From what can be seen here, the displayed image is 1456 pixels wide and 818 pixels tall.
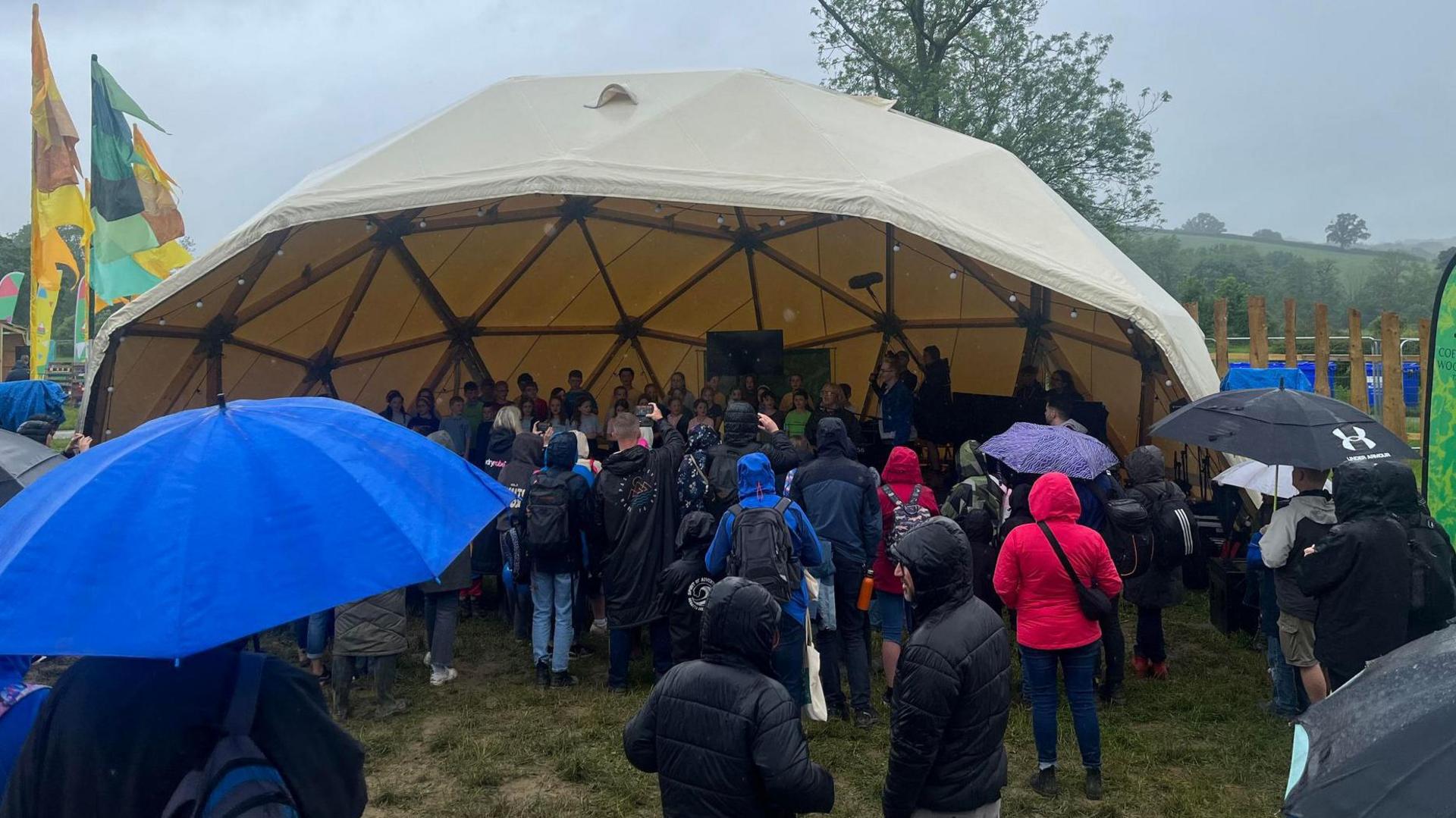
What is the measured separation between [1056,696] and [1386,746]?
3.47m

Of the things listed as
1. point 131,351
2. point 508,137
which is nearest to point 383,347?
point 131,351

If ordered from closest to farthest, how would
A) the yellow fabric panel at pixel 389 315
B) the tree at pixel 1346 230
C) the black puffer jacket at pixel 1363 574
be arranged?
the black puffer jacket at pixel 1363 574
the yellow fabric panel at pixel 389 315
the tree at pixel 1346 230

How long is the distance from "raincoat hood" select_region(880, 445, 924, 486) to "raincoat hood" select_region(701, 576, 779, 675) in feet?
10.6

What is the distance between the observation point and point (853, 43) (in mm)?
25938

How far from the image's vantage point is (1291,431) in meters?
5.67

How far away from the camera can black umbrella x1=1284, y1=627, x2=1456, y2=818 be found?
5.05ft

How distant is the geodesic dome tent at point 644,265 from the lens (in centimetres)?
848

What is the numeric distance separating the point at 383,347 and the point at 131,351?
408 centimetres

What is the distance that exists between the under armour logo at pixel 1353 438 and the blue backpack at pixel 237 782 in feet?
18.1

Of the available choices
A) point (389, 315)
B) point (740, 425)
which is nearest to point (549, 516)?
point (740, 425)

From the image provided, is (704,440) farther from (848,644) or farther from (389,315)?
(389,315)

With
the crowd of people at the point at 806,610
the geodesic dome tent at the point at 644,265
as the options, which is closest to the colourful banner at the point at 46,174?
the geodesic dome tent at the point at 644,265

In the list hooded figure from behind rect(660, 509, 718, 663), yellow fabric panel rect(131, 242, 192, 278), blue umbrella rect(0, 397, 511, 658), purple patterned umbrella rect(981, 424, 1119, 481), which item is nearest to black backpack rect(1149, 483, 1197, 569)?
purple patterned umbrella rect(981, 424, 1119, 481)

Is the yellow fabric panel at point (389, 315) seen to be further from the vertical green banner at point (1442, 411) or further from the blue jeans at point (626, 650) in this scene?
the vertical green banner at point (1442, 411)
